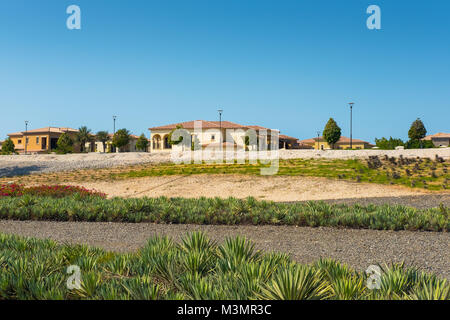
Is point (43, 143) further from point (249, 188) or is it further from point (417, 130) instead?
point (417, 130)

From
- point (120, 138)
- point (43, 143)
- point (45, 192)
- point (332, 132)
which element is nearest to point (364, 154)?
point (45, 192)

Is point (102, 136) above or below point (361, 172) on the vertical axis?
above

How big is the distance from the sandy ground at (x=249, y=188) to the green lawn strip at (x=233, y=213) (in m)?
5.87

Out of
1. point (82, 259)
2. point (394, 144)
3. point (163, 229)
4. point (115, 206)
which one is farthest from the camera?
A: point (394, 144)

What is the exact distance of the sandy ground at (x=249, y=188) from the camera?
712 inches

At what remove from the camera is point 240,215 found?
35.3 feet

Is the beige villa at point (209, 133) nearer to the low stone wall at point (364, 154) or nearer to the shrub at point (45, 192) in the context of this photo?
the low stone wall at point (364, 154)

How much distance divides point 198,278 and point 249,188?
16197 mm

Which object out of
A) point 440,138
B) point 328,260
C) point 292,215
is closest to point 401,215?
point 292,215

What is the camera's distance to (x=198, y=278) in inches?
169

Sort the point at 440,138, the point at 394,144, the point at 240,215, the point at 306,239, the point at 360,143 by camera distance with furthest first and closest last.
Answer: the point at 360,143 → the point at 440,138 → the point at 394,144 → the point at 240,215 → the point at 306,239

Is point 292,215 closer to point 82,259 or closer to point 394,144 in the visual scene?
point 82,259

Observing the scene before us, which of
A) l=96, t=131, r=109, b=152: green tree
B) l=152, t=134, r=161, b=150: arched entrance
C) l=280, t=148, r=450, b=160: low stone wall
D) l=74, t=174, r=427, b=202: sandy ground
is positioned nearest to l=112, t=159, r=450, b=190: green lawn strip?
l=74, t=174, r=427, b=202: sandy ground
